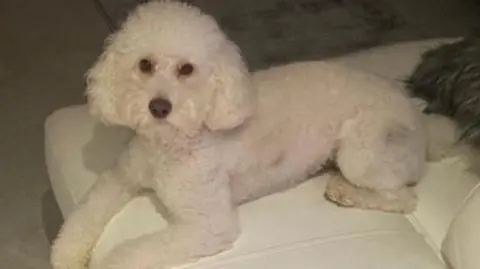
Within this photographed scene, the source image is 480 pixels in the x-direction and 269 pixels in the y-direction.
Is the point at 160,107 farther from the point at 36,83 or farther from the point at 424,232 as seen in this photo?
the point at 36,83

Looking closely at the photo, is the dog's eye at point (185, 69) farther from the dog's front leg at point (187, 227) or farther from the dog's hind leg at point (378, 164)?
the dog's hind leg at point (378, 164)

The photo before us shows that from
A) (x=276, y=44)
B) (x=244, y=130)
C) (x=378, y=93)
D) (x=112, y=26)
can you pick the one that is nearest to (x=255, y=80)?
(x=244, y=130)

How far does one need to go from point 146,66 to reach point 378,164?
0.47 m

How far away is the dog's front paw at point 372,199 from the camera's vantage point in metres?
1.66

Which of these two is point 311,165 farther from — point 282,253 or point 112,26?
point 112,26

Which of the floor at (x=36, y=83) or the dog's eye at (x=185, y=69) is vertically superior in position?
the dog's eye at (x=185, y=69)

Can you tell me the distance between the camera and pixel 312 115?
1700mm

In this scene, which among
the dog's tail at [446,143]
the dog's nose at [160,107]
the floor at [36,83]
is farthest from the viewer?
the floor at [36,83]

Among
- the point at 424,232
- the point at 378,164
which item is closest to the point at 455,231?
the point at 424,232

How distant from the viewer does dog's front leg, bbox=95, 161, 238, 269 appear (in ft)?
5.01

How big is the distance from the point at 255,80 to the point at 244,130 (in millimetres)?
115

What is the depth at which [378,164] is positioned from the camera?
1695 millimetres

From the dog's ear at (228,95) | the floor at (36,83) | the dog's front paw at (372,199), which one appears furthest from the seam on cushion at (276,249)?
the floor at (36,83)

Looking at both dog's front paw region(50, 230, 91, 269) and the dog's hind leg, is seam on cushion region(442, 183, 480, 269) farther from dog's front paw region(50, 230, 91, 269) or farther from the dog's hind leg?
dog's front paw region(50, 230, 91, 269)
